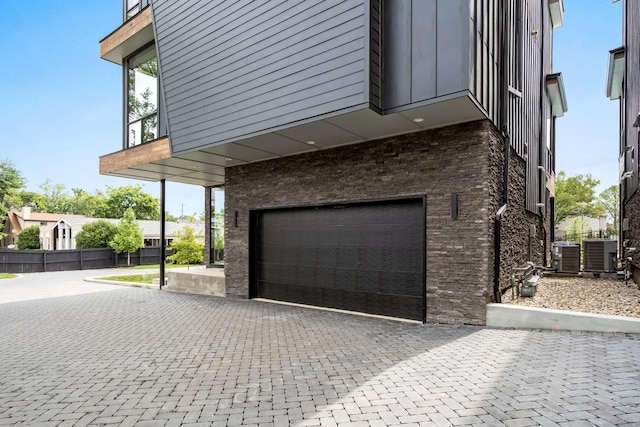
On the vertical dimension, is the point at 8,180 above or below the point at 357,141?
above

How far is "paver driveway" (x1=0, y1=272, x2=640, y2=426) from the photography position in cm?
319

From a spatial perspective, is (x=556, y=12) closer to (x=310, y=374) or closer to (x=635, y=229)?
(x=635, y=229)

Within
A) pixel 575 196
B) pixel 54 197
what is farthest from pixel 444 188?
pixel 54 197

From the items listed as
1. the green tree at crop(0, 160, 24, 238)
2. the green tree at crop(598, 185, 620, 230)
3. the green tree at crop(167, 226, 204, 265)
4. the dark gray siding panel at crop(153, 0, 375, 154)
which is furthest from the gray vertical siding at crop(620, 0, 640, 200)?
the green tree at crop(0, 160, 24, 238)

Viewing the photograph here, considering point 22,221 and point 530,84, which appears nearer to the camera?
point 530,84

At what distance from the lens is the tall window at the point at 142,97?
35.0 feet

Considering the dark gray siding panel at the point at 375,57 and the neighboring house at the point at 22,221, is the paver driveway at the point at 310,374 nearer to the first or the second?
the dark gray siding panel at the point at 375,57

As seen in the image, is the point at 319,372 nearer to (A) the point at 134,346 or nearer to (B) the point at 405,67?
(A) the point at 134,346

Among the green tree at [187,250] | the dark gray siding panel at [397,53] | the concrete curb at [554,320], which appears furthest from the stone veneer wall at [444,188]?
the green tree at [187,250]

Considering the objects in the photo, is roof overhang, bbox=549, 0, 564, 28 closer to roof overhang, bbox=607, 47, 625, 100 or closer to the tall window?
roof overhang, bbox=607, 47, 625, 100

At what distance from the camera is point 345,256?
25.8 feet

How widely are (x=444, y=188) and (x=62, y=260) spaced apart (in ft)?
75.3

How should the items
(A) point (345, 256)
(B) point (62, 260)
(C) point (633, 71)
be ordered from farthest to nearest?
(B) point (62, 260), (C) point (633, 71), (A) point (345, 256)

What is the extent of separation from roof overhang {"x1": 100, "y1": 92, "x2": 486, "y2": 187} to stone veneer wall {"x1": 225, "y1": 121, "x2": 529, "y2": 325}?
28 cm
